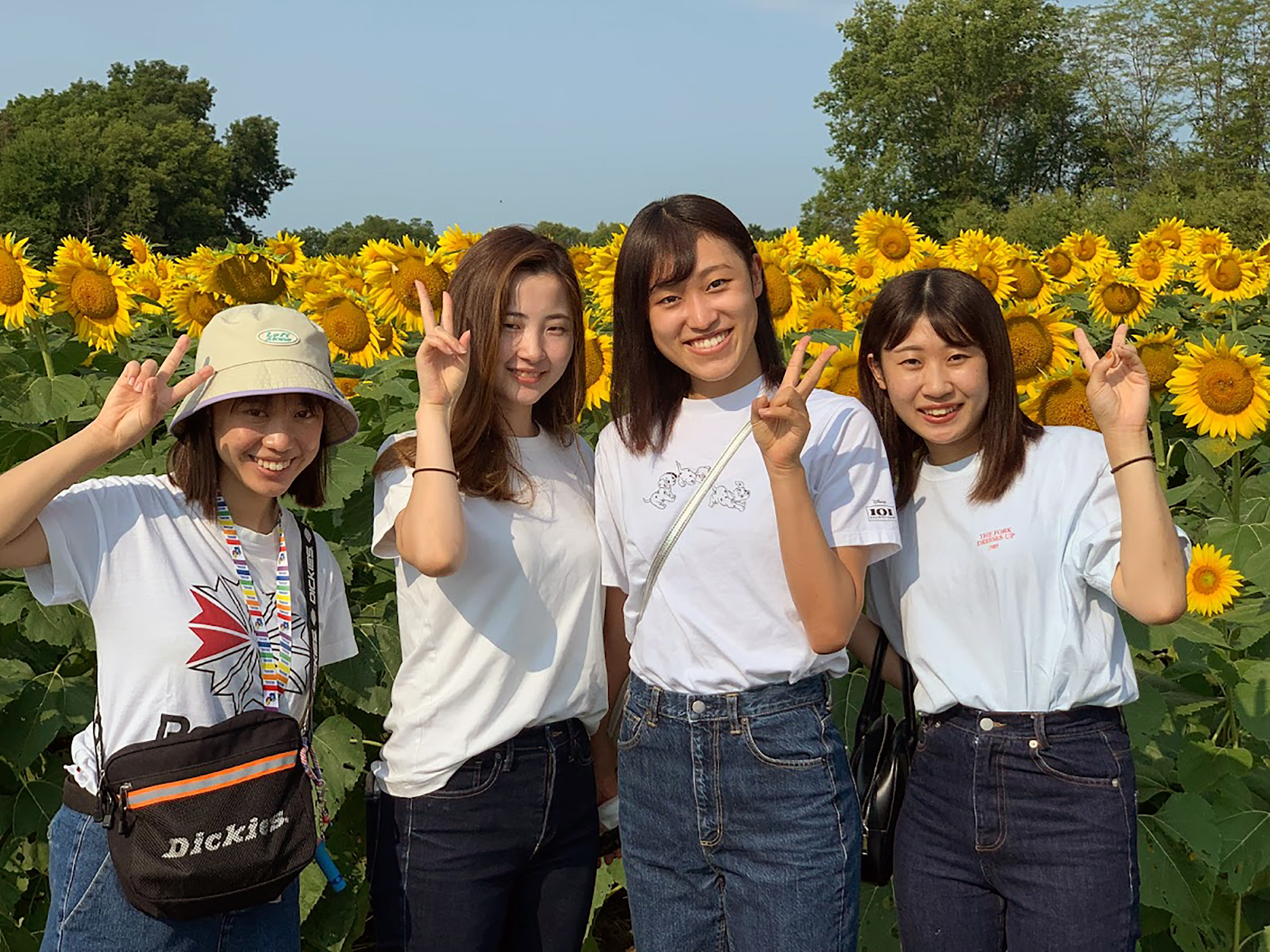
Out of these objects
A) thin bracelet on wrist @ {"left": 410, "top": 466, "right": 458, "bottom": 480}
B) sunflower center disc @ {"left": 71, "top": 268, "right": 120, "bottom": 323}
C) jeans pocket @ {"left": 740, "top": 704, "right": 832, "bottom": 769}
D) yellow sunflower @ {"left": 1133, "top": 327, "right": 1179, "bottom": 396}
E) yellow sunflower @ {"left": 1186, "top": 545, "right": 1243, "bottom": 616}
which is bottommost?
jeans pocket @ {"left": 740, "top": 704, "right": 832, "bottom": 769}

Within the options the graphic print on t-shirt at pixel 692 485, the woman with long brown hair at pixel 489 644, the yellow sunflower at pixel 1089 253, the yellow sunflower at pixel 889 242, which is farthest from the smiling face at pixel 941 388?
the yellow sunflower at pixel 1089 253

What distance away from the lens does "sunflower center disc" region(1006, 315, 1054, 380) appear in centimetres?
351

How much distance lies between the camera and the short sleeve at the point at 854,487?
229cm

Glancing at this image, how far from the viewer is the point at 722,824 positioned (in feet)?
7.42

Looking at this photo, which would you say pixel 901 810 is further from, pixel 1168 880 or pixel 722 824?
pixel 1168 880

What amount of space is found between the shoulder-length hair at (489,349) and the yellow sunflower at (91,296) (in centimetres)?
174

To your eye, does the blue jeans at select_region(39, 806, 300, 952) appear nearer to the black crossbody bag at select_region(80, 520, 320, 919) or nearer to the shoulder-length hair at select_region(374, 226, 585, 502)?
the black crossbody bag at select_region(80, 520, 320, 919)

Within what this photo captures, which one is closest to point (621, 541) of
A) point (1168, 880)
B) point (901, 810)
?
point (901, 810)

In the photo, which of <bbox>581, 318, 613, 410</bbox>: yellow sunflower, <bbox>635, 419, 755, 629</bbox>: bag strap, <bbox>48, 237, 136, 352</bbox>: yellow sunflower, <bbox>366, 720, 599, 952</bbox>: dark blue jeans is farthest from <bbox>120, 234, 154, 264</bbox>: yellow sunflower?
<bbox>635, 419, 755, 629</bbox>: bag strap

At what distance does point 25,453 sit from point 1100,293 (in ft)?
12.9

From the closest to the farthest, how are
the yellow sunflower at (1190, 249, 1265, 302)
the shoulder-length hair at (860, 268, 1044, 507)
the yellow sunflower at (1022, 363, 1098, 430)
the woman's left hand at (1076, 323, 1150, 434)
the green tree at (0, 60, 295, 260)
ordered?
1. the woman's left hand at (1076, 323, 1150, 434)
2. the shoulder-length hair at (860, 268, 1044, 507)
3. the yellow sunflower at (1022, 363, 1098, 430)
4. the yellow sunflower at (1190, 249, 1265, 302)
5. the green tree at (0, 60, 295, 260)

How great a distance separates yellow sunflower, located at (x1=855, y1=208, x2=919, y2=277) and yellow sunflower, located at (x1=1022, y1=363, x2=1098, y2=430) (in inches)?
88.0

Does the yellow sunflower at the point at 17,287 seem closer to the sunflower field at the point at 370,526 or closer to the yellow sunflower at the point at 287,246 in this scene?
the sunflower field at the point at 370,526

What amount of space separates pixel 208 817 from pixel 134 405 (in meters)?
0.65
